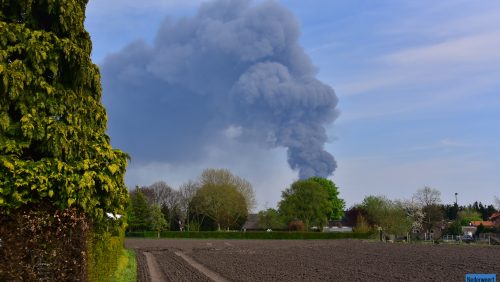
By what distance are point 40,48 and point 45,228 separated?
4344 mm

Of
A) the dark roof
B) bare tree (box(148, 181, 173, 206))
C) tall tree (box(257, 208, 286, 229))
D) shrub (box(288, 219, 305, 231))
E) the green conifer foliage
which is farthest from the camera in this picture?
the dark roof

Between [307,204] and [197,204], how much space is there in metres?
21.9

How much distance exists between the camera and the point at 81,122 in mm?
13688

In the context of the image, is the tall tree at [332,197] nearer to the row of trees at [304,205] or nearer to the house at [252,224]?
the row of trees at [304,205]

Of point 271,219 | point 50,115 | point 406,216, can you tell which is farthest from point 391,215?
point 50,115

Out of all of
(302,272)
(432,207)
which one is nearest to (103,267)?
(302,272)

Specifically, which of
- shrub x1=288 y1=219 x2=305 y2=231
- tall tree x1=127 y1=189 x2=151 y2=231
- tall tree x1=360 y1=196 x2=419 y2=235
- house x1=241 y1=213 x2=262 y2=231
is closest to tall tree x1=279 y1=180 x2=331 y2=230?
shrub x1=288 y1=219 x2=305 y2=231

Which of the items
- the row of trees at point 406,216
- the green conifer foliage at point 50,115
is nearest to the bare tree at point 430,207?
the row of trees at point 406,216

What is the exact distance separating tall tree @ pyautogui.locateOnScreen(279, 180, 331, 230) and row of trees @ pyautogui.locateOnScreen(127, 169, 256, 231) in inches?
408

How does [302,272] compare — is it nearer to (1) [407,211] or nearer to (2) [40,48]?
(2) [40,48]

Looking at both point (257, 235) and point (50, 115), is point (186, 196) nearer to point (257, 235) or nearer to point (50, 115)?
point (257, 235)

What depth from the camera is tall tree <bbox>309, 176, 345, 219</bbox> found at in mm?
116562

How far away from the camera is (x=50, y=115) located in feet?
42.6

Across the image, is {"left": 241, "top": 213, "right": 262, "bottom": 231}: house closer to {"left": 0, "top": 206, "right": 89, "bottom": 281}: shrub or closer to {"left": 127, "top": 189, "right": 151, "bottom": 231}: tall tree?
{"left": 127, "top": 189, "right": 151, "bottom": 231}: tall tree
